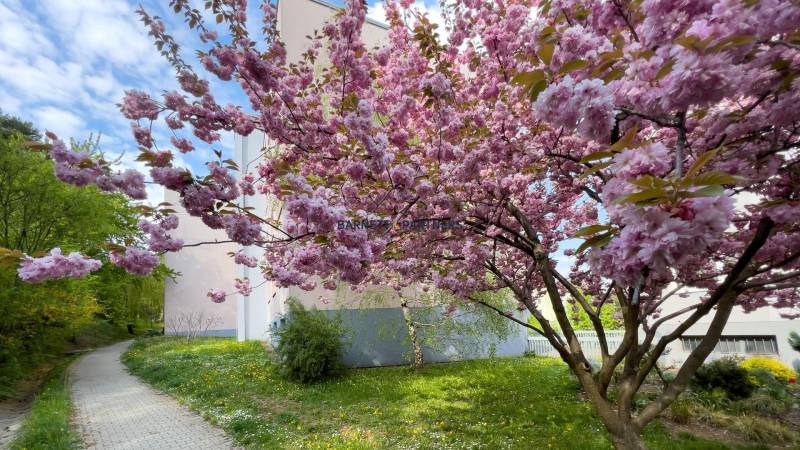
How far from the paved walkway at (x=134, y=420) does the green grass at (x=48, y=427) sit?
9.2 inches

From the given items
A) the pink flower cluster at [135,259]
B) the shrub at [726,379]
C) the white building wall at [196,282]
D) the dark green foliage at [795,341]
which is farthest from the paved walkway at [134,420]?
the white building wall at [196,282]

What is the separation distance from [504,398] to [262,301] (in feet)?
41.9

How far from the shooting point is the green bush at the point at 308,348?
8.73m

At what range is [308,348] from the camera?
8836mm

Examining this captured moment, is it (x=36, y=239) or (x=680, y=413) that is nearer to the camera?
(x=680, y=413)

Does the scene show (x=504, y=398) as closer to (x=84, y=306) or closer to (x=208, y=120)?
(x=208, y=120)

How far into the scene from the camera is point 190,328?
22391 millimetres

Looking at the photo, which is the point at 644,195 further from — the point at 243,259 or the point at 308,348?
the point at 308,348

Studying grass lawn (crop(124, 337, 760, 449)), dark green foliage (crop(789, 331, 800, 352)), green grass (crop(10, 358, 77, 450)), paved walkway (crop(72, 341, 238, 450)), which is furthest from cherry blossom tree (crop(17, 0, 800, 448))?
green grass (crop(10, 358, 77, 450))

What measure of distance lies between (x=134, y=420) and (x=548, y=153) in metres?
7.65

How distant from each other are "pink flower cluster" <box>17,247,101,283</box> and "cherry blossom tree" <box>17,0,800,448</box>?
27cm

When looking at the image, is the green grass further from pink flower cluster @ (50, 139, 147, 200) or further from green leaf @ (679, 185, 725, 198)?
green leaf @ (679, 185, 725, 198)

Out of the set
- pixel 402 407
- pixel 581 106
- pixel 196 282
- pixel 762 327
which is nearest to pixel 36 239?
pixel 402 407

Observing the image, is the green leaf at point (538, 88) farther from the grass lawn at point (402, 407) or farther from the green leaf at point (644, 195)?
the grass lawn at point (402, 407)
